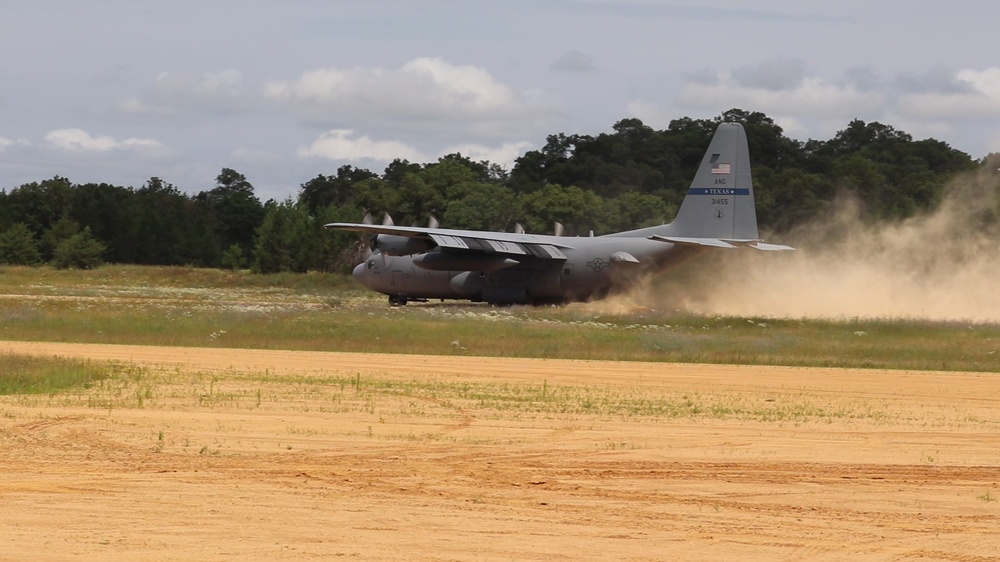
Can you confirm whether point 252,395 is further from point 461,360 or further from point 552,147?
point 552,147

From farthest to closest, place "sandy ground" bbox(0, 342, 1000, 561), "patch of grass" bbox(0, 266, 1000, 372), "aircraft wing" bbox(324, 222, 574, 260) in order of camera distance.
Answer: "aircraft wing" bbox(324, 222, 574, 260)
"patch of grass" bbox(0, 266, 1000, 372)
"sandy ground" bbox(0, 342, 1000, 561)

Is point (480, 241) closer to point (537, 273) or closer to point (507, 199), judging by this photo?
point (537, 273)

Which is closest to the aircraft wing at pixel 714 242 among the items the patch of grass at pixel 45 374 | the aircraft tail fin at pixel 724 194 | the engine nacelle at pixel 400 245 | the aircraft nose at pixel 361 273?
the aircraft tail fin at pixel 724 194

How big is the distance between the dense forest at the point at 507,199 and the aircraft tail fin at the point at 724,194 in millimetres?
13645

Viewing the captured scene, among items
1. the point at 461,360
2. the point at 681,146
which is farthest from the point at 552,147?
the point at 461,360

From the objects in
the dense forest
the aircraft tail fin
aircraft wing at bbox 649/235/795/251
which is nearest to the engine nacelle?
Result: aircraft wing at bbox 649/235/795/251

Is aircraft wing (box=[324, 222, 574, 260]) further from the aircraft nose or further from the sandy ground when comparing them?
the sandy ground

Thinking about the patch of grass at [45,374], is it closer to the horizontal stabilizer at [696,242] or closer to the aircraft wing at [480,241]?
the aircraft wing at [480,241]

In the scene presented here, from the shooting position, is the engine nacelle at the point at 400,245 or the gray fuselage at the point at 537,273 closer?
the gray fuselage at the point at 537,273

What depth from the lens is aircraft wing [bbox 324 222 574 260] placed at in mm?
47094

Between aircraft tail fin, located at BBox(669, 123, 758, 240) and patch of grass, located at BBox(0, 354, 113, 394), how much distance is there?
24.8m

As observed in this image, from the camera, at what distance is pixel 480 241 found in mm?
Answer: 47875

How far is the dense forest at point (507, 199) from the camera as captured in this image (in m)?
72.4

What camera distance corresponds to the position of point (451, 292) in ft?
171
